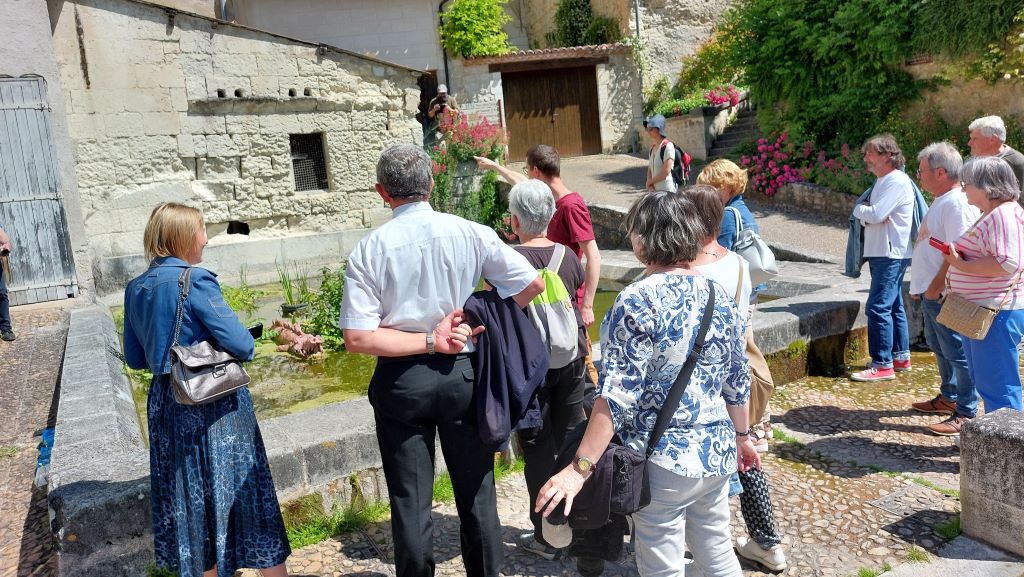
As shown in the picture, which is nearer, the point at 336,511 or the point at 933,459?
the point at 336,511

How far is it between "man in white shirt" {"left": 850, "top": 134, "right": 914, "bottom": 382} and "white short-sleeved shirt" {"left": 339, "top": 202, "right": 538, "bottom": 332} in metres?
3.19

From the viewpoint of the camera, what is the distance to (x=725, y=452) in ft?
7.04

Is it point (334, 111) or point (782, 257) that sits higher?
point (334, 111)

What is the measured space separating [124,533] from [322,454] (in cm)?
80

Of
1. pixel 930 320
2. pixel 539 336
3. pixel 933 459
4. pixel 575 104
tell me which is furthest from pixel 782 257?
pixel 575 104

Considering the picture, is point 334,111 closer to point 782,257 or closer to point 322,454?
point 782,257

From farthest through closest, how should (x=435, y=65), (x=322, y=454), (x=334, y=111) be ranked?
(x=435, y=65)
(x=334, y=111)
(x=322, y=454)

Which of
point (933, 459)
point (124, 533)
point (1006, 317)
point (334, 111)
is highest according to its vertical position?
point (334, 111)

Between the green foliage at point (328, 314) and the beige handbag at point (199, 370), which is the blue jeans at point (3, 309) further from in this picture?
the beige handbag at point (199, 370)

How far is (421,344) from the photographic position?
2391 millimetres

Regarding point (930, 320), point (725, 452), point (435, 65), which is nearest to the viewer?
point (725, 452)

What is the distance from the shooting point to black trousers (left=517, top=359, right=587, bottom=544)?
9.73 feet

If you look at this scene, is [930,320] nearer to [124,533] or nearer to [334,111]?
[124,533]

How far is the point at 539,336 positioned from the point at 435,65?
50.0ft
